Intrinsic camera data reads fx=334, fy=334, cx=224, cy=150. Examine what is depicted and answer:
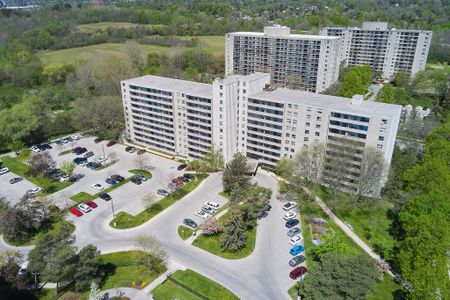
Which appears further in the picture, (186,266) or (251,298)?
(186,266)

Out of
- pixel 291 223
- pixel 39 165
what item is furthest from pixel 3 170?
pixel 291 223

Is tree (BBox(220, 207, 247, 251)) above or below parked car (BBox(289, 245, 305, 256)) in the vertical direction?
above

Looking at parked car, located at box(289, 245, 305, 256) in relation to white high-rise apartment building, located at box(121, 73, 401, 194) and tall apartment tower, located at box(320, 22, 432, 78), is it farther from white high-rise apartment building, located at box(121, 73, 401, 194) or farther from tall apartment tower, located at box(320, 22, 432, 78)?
tall apartment tower, located at box(320, 22, 432, 78)

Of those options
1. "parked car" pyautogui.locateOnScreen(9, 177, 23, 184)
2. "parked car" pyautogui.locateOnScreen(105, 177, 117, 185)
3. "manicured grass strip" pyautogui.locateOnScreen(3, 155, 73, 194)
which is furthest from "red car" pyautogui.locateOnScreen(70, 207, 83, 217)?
"parked car" pyautogui.locateOnScreen(9, 177, 23, 184)

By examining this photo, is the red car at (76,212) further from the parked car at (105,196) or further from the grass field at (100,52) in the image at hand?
the grass field at (100,52)

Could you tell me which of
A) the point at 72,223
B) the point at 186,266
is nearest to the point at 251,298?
the point at 186,266

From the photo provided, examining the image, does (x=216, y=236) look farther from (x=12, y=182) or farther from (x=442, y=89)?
(x=442, y=89)

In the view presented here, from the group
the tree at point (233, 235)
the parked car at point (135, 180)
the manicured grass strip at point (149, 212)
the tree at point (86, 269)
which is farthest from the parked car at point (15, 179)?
the tree at point (233, 235)
